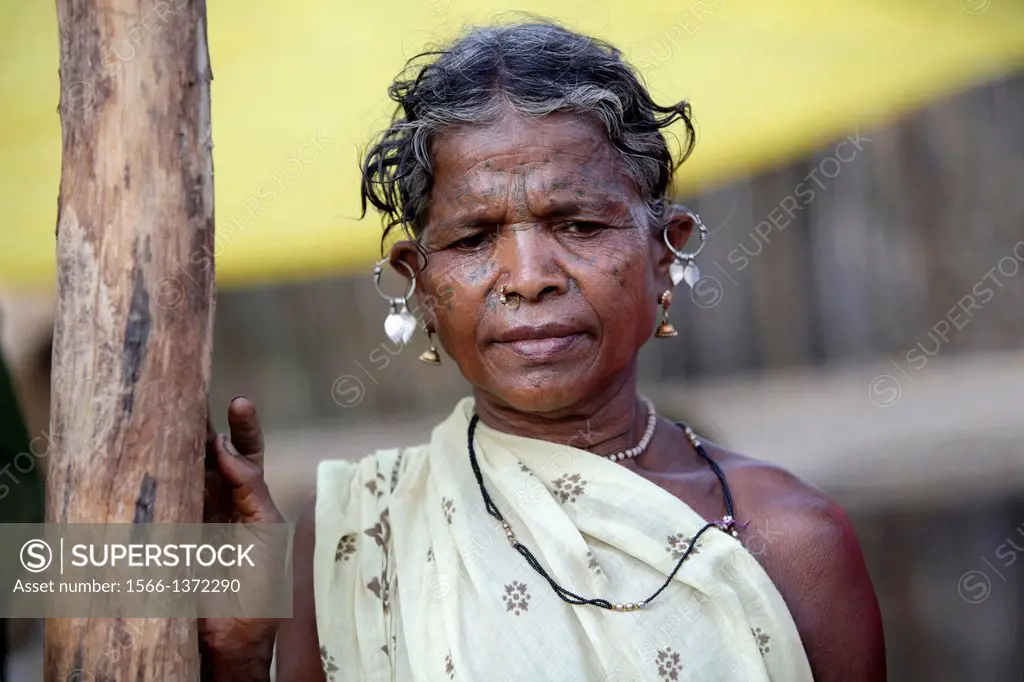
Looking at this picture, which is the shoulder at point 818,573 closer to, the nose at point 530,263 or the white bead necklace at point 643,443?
the white bead necklace at point 643,443

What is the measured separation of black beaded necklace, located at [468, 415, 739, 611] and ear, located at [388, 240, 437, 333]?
0.29 meters

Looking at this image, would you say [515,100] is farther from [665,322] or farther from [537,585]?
[537,585]

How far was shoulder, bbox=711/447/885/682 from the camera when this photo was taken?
2354 millimetres


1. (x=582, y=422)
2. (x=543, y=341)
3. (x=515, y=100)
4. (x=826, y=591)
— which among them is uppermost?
(x=515, y=100)

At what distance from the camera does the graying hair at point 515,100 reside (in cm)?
234

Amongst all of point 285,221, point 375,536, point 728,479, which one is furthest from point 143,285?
point 285,221

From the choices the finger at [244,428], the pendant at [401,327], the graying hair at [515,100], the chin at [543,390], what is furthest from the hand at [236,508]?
the graying hair at [515,100]

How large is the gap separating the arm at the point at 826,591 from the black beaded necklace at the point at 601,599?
12 cm

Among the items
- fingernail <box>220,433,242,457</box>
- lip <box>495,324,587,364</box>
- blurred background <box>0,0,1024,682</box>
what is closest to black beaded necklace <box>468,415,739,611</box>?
lip <box>495,324,587,364</box>

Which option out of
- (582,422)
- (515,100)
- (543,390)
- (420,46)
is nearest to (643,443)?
(582,422)

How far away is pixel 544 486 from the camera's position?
2350 mm

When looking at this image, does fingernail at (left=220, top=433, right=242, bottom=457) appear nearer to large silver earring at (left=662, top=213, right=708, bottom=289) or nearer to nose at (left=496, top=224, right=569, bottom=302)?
nose at (left=496, top=224, right=569, bottom=302)

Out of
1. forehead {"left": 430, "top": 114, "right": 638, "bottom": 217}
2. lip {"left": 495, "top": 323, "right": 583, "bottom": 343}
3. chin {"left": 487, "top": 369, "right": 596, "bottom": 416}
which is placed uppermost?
forehead {"left": 430, "top": 114, "right": 638, "bottom": 217}

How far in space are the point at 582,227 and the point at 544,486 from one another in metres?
0.57
